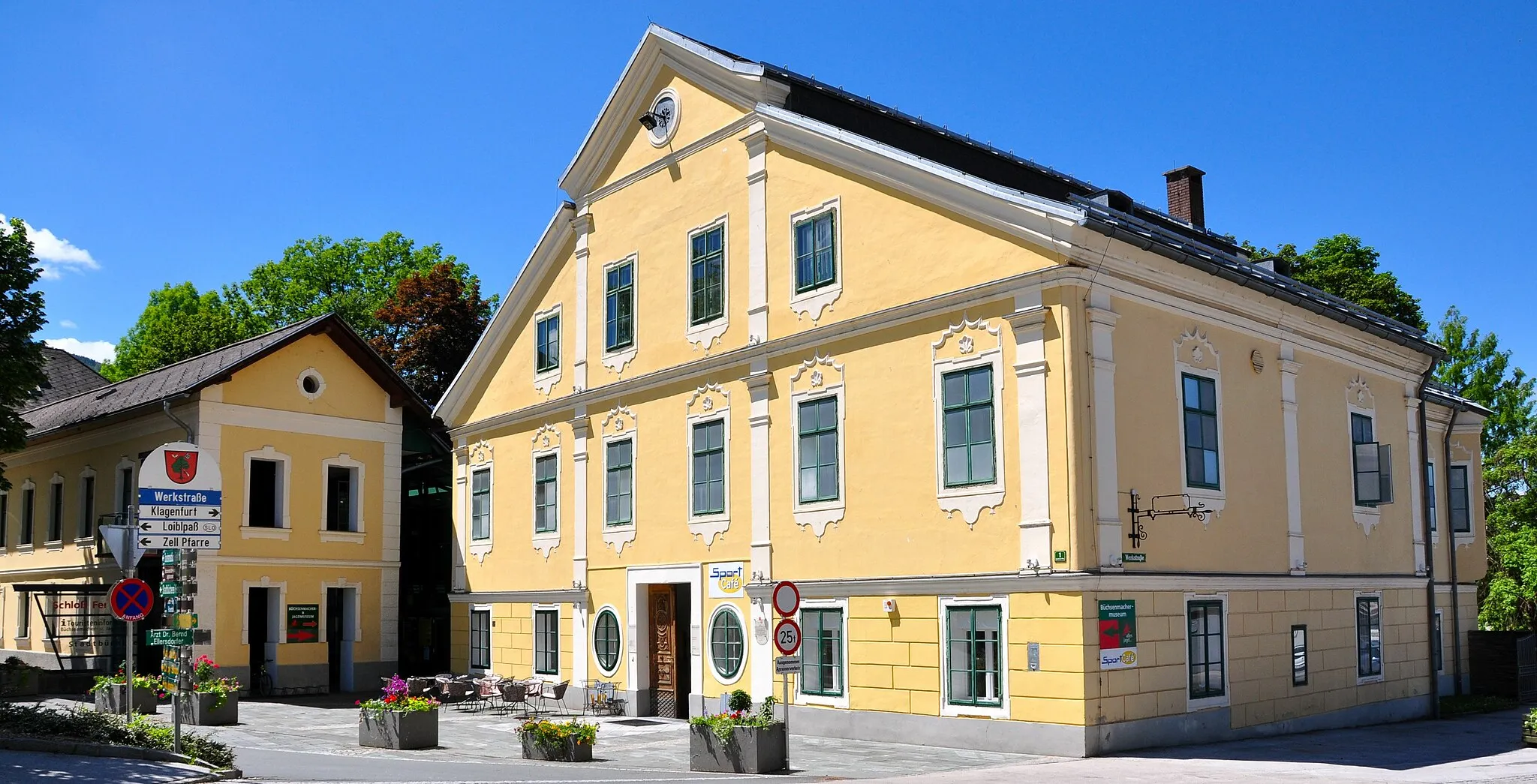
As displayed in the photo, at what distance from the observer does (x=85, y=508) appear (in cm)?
3459

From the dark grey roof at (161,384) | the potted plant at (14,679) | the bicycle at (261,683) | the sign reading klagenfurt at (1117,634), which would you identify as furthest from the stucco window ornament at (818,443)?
the potted plant at (14,679)

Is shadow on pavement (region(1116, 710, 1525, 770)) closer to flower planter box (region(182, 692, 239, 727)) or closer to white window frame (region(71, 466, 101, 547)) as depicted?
flower planter box (region(182, 692, 239, 727))

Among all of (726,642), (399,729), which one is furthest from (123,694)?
(726,642)

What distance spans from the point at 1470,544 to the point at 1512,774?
57.0 ft

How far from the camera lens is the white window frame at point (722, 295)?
78.4 ft

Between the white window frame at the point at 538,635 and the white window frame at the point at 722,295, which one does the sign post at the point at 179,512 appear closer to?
the white window frame at the point at 722,295

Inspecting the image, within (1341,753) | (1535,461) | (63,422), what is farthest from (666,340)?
(1535,461)

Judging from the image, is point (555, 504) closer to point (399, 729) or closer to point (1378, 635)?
point (399, 729)

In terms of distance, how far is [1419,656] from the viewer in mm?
25203

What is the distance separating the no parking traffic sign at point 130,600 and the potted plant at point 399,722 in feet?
14.1

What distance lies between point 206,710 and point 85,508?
1361cm

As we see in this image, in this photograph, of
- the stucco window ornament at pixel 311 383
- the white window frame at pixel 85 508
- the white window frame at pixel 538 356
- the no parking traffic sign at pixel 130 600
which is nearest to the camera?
the no parking traffic sign at pixel 130 600

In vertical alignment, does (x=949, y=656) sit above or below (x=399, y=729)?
above

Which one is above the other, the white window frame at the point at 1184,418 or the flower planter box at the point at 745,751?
the white window frame at the point at 1184,418
